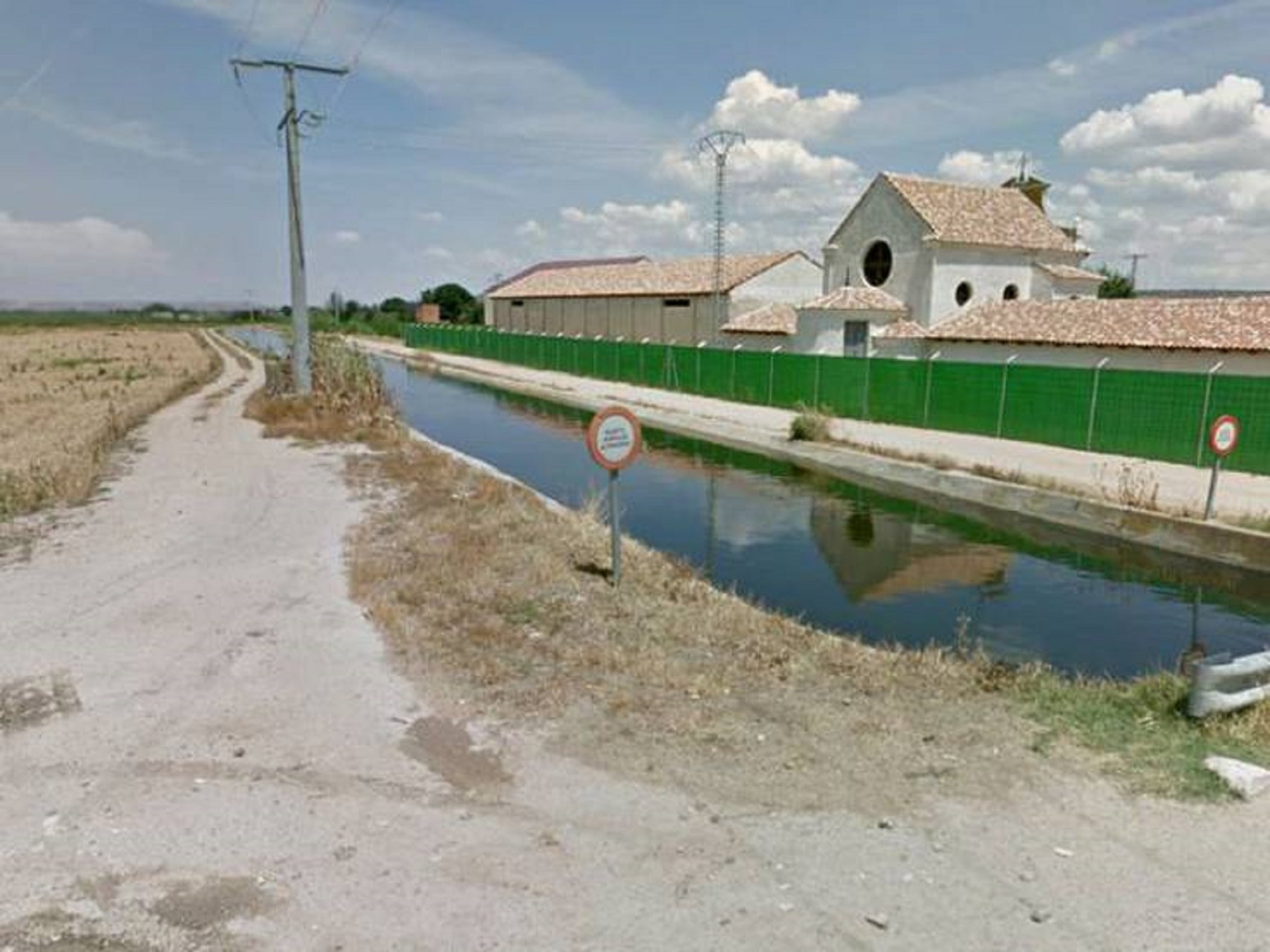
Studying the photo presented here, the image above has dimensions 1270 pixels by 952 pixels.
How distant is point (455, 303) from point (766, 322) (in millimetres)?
75452

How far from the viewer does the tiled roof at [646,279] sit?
155 ft

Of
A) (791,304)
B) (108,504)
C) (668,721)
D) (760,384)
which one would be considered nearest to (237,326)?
(791,304)

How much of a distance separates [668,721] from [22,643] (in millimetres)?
4900

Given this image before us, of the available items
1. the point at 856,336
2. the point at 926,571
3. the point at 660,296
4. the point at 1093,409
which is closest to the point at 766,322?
the point at 856,336

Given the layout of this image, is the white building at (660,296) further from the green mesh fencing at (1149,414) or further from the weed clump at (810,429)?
the green mesh fencing at (1149,414)

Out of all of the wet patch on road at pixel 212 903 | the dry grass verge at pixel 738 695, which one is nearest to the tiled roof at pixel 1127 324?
the dry grass verge at pixel 738 695

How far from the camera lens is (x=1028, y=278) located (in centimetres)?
3778

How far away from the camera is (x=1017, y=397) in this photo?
20125 millimetres

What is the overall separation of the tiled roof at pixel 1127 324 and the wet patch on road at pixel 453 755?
889 inches

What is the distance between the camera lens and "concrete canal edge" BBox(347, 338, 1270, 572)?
1138cm

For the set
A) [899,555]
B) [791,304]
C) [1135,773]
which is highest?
[791,304]

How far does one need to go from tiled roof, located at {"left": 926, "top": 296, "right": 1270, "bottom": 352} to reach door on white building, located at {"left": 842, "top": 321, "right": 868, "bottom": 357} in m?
4.01

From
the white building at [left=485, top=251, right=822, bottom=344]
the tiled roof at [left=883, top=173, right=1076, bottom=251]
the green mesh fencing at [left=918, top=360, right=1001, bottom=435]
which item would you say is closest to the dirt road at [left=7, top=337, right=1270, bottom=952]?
the green mesh fencing at [left=918, top=360, right=1001, bottom=435]

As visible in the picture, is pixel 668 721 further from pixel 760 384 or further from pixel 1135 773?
pixel 760 384
